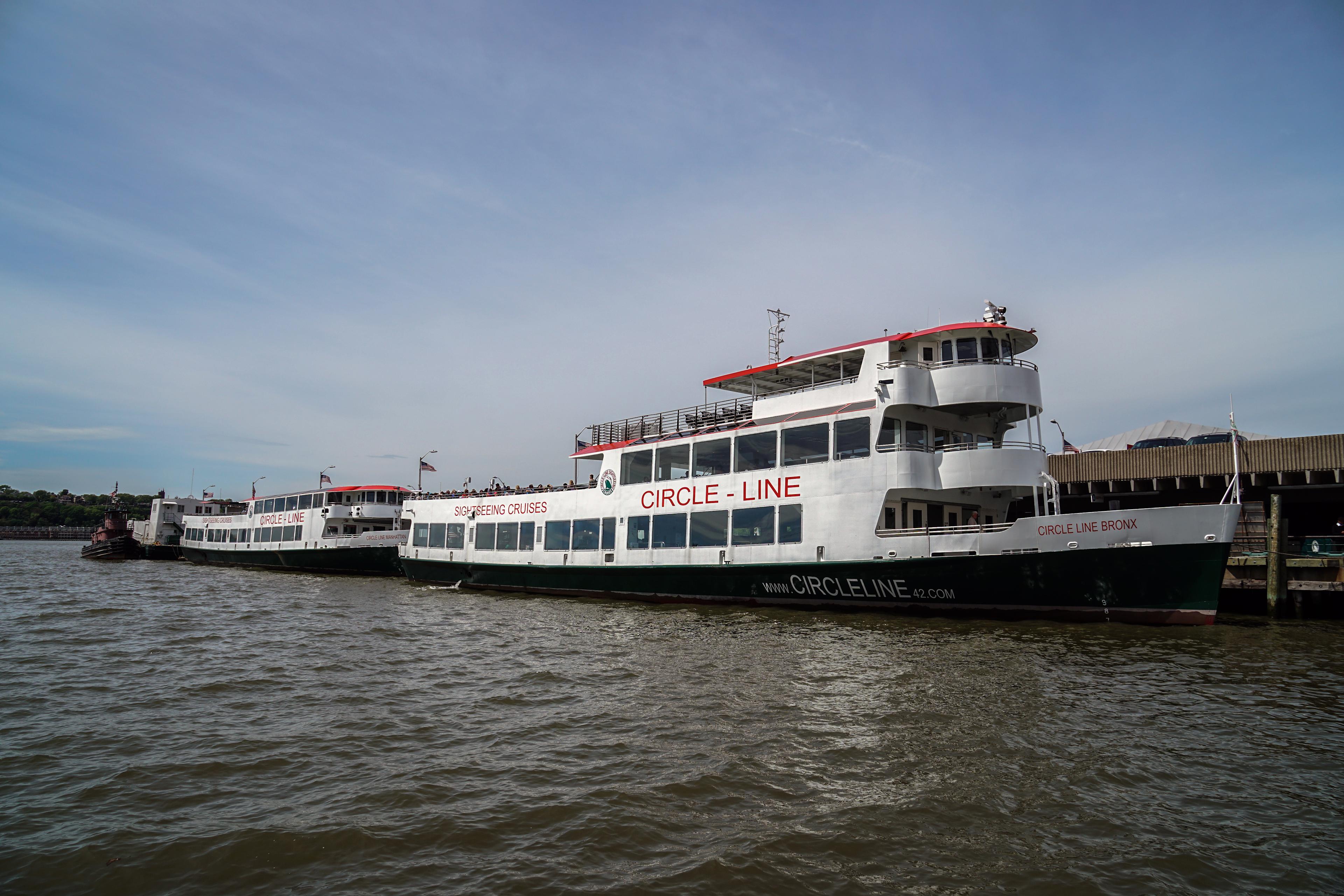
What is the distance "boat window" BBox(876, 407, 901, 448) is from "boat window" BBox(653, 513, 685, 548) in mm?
6847

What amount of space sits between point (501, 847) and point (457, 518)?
87.3 feet

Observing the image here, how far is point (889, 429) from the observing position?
18.6 metres

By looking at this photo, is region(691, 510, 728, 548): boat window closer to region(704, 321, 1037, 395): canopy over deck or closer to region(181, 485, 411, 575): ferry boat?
region(704, 321, 1037, 395): canopy over deck

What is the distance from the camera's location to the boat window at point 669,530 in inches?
882

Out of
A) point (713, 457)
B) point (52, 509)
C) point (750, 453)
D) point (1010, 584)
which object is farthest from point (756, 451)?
point (52, 509)

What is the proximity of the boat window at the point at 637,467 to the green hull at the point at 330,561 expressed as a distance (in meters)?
16.0

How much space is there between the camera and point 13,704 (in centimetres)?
980

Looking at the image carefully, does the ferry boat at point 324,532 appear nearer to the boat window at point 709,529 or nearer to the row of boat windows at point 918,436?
the boat window at point 709,529

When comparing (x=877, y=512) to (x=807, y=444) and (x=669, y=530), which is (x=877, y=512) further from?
(x=669, y=530)

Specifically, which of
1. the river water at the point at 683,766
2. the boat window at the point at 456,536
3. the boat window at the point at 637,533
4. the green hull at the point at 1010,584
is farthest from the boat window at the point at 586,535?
the river water at the point at 683,766

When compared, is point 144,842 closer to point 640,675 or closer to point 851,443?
point 640,675

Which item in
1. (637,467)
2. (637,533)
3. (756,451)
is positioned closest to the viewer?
(756,451)

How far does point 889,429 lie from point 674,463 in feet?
24.6

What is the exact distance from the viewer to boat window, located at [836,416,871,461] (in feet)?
61.4
